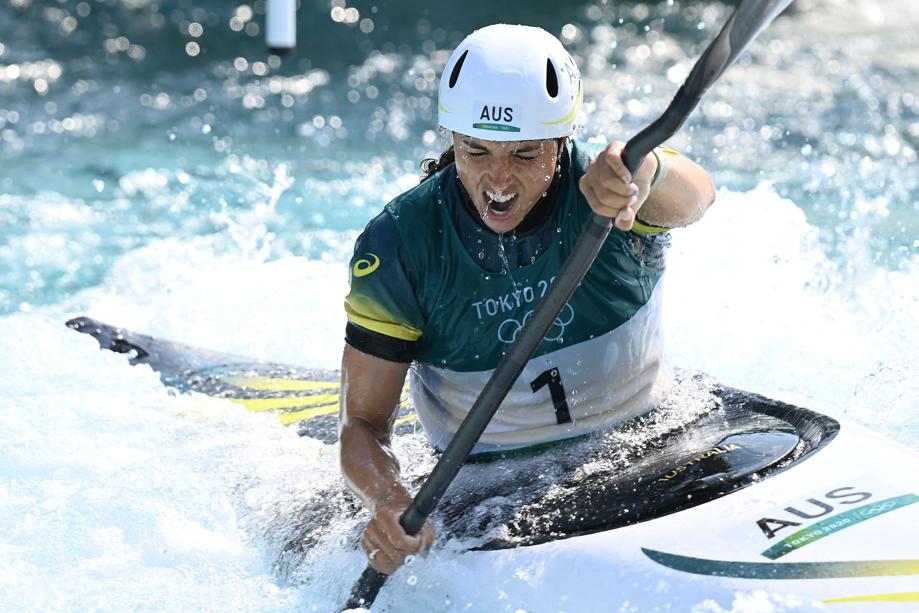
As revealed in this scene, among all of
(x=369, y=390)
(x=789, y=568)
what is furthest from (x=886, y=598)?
(x=369, y=390)

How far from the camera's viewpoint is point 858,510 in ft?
8.09

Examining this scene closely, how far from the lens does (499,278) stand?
2777 mm

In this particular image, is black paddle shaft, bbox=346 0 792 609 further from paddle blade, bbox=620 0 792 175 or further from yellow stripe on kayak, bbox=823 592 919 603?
yellow stripe on kayak, bbox=823 592 919 603

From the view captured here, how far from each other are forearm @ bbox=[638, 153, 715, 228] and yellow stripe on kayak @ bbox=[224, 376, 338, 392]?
2.02 m

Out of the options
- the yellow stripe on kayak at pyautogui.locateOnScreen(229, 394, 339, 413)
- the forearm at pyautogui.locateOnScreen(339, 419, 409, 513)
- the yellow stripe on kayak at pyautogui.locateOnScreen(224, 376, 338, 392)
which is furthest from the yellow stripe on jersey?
the yellow stripe on kayak at pyautogui.locateOnScreen(224, 376, 338, 392)

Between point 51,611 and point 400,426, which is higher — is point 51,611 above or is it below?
below

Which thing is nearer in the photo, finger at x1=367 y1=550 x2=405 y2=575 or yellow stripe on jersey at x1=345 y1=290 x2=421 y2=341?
finger at x1=367 y1=550 x2=405 y2=575

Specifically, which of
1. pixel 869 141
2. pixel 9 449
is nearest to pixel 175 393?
pixel 9 449

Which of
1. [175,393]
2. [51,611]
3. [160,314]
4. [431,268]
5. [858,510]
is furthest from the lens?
[160,314]

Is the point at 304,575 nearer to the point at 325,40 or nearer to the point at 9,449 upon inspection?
the point at 9,449

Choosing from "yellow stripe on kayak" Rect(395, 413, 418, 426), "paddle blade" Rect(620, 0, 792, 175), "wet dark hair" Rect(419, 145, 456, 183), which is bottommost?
"yellow stripe on kayak" Rect(395, 413, 418, 426)

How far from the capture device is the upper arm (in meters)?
2.79

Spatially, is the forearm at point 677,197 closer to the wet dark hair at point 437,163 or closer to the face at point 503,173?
the face at point 503,173

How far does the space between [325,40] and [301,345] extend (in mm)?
6191
